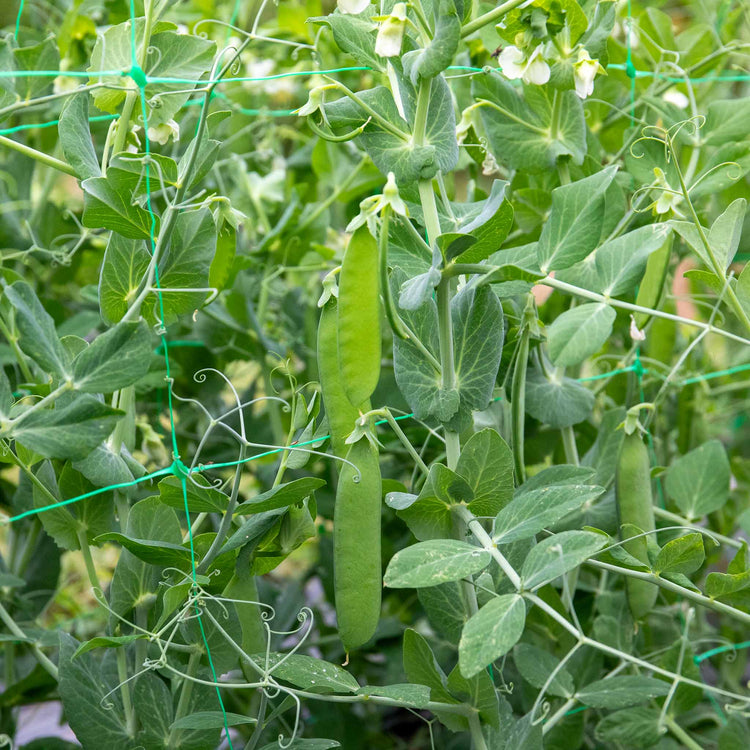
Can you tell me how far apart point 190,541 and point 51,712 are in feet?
3.39

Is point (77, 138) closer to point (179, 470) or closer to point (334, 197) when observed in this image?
point (179, 470)

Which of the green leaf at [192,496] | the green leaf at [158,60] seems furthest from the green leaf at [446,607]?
the green leaf at [158,60]

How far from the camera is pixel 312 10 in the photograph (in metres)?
1.35

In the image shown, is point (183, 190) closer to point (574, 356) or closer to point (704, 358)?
point (574, 356)

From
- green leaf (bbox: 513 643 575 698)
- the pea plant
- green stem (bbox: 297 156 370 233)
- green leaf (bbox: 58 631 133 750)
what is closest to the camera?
the pea plant

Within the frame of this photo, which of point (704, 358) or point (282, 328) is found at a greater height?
point (282, 328)

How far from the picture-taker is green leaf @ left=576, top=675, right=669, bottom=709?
843mm

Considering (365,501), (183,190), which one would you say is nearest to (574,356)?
(365,501)

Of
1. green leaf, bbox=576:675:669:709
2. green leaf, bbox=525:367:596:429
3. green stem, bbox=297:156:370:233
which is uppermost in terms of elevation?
green stem, bbox=297:156:370:233

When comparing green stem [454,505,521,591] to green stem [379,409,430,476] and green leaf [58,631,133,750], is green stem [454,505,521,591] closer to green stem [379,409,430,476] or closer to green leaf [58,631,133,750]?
green stem [379,409,430,476]

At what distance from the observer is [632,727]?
0.94 meters

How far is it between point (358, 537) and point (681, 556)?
0.98 ft

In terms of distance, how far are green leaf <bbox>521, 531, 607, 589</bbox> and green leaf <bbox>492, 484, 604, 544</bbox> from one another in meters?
0.02

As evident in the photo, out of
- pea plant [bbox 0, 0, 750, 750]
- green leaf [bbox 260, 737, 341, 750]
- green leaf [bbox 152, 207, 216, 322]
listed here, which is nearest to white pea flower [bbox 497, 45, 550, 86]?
pea plant [bbox 0, 0, 750, 750]
